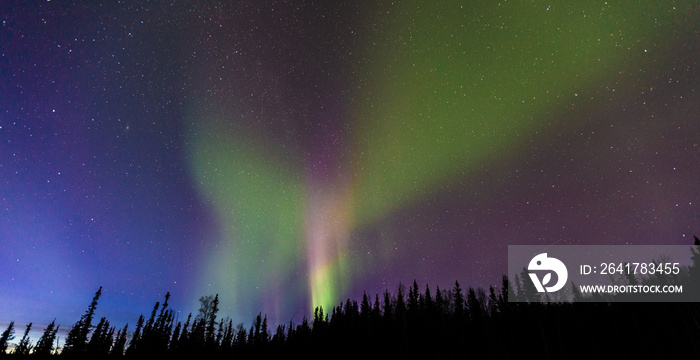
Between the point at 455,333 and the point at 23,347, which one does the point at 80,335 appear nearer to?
the point at 23,347

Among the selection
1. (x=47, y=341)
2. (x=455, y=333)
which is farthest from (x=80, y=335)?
(x=455, y=333)

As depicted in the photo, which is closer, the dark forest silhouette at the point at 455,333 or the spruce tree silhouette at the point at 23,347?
the dark forest silhouette at the point at 455,333

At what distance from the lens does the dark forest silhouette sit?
44.5m

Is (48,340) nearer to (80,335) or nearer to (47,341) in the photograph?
(47,341)

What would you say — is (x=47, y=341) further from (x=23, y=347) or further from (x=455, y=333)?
(x=455, y=333)

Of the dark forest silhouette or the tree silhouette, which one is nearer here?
the dark forest silhouette

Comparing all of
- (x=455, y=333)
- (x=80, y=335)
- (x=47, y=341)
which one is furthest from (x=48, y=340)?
(x=455, y=333)

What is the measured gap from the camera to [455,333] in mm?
60094

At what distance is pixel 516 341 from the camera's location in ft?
171

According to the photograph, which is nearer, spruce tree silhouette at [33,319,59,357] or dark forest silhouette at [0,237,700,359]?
dark forest silhouette at [0,237,700,359]

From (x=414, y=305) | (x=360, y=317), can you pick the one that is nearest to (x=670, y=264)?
(x=414, y=305)

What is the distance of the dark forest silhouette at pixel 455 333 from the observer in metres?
44.5

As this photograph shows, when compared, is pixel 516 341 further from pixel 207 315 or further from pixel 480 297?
pixel 207 315

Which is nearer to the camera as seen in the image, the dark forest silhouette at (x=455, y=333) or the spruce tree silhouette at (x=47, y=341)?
the dark forest silhouette at (x=455, y=333)
